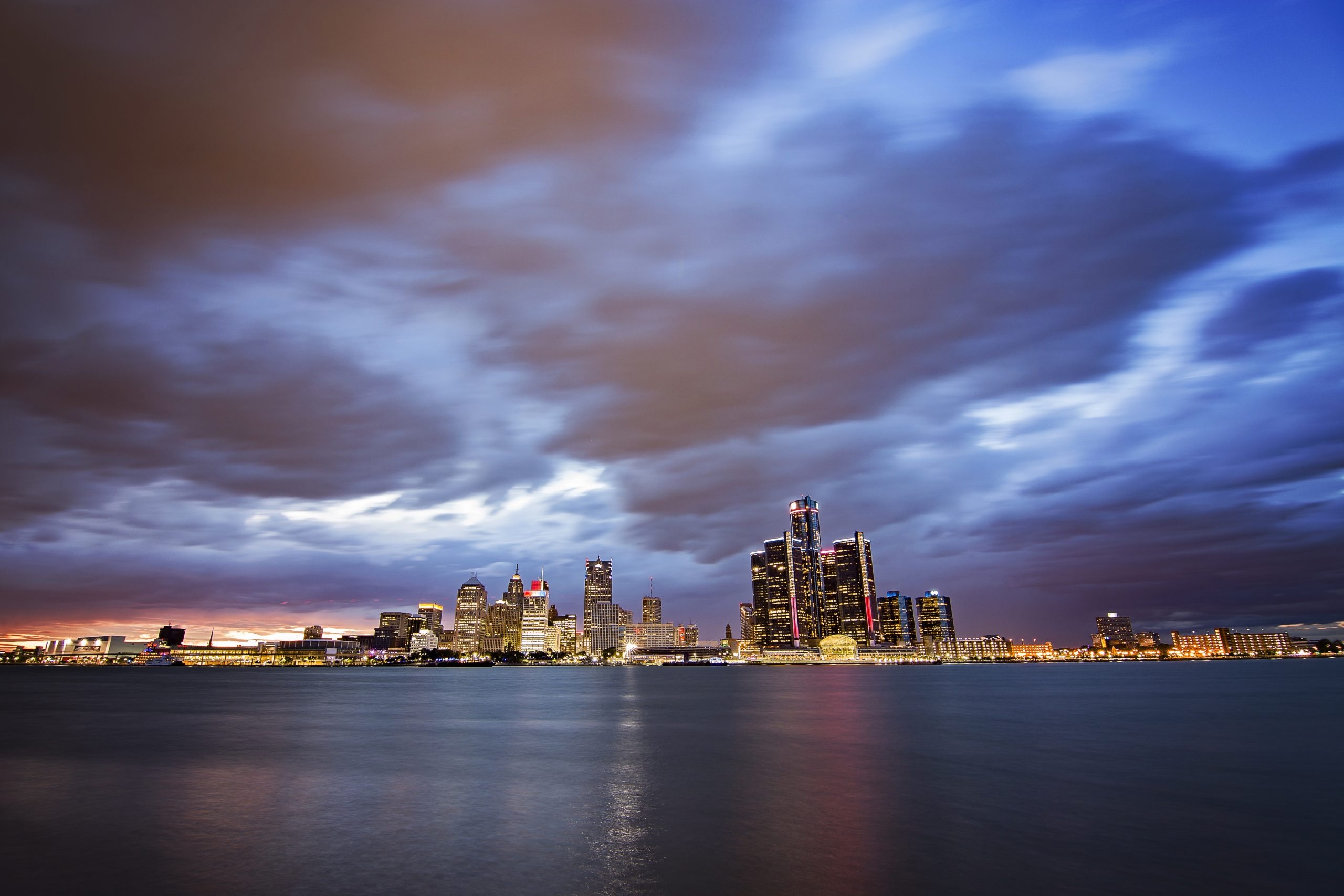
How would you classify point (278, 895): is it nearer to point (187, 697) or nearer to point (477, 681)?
point (187, 697)

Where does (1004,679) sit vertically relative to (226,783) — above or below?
below

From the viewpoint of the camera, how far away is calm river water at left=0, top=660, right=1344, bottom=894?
74.5 feet

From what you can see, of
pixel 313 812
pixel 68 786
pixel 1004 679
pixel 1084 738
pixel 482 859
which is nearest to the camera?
pixel 482 859

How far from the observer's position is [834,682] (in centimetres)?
17162

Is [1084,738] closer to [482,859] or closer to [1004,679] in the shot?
[482,859]

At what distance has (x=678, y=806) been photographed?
31.8 metres

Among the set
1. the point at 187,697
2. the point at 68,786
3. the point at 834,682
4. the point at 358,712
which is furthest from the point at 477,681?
the point at 68,786

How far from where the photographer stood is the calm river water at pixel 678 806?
22.7m

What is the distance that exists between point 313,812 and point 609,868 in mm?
16956

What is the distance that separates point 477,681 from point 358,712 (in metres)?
114

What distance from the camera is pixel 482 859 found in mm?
24469

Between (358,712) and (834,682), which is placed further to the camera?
(834,682)

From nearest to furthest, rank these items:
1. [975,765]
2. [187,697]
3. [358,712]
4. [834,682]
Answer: [975,765] < [358,712] < [187,697] < [834,682]

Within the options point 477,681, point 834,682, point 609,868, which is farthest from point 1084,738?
point 477,681
